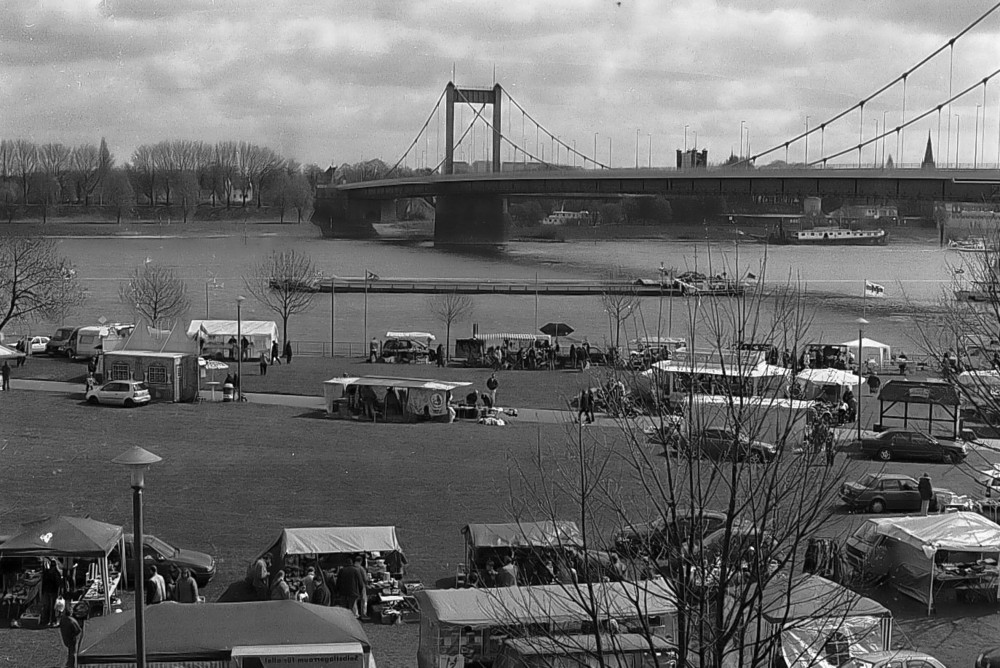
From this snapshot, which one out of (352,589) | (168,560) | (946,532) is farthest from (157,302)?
(946,532)

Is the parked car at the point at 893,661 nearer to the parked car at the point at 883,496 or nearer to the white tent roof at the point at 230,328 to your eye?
the parked car at the point at 883,496

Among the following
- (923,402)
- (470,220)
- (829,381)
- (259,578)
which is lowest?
(259,578)

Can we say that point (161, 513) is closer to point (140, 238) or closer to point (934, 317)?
point (934, 317)

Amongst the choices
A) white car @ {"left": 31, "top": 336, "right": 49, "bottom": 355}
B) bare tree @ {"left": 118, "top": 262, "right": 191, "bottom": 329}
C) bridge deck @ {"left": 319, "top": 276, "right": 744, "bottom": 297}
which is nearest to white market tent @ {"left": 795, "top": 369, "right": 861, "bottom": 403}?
white car @ {"left": 31, "top": 336, "right": 49, "bottom": 355}

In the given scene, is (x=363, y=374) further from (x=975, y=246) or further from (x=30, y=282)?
(x=30, y=282)

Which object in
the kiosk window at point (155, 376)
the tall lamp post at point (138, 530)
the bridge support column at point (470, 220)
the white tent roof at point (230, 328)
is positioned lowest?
the kiosk window at point (155, 376)

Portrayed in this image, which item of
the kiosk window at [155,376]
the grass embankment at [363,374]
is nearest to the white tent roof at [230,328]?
the grass embankment at [363,374]

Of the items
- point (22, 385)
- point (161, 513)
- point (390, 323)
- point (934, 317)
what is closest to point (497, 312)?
point (390, 323)

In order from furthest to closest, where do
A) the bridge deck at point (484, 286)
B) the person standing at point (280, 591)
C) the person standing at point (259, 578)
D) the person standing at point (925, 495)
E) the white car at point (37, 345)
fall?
1. the bridge deck at point (484, 286)
2. the white car at point (37, 345)
3. the person standing at point (925, 495)
4. the person standing at point (259, 578)
5. the person standing at point (280, 591)
